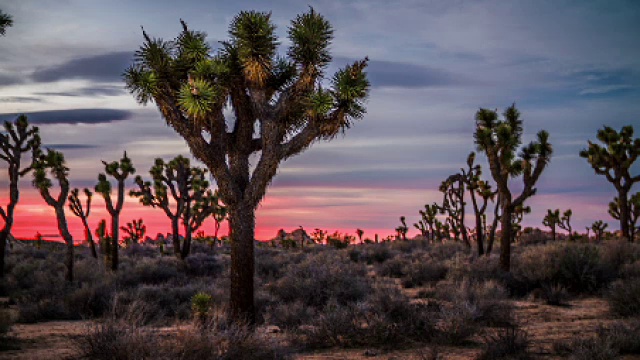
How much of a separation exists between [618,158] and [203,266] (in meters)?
26.3

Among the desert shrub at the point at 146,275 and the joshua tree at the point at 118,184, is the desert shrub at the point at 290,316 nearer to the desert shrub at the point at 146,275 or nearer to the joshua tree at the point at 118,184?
the desert shrub at the point at 146,275

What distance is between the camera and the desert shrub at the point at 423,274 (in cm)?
2298

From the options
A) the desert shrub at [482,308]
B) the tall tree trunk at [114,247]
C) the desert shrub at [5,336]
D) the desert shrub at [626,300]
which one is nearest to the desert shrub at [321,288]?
the desert shrub at [482,308]

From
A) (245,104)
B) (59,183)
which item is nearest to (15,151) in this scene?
(59,183)

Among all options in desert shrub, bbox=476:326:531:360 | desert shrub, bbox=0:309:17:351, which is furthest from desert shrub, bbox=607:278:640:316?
desert shrub, bbox=0:309:17:351

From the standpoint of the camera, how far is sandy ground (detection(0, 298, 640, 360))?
32.4ft

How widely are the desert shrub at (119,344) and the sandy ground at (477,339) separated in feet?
1.15

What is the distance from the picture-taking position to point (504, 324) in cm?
1248

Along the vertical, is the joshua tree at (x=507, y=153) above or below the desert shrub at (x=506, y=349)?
above

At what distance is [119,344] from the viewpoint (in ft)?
24.2

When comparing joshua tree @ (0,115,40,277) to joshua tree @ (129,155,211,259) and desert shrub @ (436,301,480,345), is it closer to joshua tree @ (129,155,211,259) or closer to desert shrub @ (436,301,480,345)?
joshua tree @ (129,155,211,259)

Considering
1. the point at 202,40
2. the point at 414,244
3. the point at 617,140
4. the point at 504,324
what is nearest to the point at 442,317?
the point at 504,324

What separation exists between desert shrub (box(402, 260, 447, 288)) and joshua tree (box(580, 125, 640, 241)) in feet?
58.7

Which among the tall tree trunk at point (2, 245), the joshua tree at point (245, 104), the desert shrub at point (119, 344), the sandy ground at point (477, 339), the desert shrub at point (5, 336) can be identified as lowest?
the sandy ground at point (477, 339)
